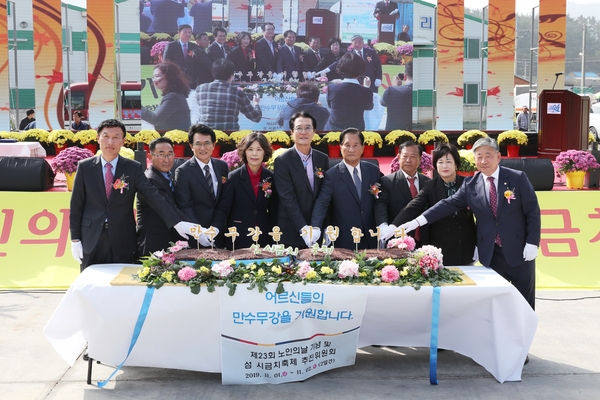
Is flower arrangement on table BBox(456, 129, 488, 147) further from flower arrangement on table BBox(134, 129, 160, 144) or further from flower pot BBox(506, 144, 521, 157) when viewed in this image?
flower arrangement on table BBox(134, 129, 160, 144)

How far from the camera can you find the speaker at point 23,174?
313 inches

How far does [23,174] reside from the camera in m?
8.09

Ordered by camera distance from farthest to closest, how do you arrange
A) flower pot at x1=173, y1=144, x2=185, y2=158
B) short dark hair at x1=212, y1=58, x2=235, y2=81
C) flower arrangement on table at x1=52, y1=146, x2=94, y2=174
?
short dark hair at x1=212, y1=58, x2=235, y2=81 → flower pot at x1=173, y1=144, x2=185, y2=158 → flower arrangement on table at x1=52, y1=146, x2=94, y2=174

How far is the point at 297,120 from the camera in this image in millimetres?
4512

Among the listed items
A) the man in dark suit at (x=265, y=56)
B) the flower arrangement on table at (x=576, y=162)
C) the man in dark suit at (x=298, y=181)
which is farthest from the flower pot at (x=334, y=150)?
the man in dark suit at (x=298, y=181)

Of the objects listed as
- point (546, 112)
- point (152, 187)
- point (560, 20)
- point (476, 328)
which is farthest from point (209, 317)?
point (560, 20)

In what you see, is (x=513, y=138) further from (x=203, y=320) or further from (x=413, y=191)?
(x=203, y=320)

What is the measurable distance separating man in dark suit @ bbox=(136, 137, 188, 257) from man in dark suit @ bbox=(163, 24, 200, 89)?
32.3 ft

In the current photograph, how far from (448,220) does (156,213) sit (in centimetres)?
184

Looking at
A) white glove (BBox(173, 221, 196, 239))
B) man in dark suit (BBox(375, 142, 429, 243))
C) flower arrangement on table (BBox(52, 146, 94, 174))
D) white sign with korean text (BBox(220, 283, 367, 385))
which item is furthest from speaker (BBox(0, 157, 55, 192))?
white sign with korean text (BBox(220, 283, 367, 385))

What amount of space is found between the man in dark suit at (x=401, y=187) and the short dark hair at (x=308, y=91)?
9945 mm

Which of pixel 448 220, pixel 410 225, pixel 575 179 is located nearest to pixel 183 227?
pixel 410 225

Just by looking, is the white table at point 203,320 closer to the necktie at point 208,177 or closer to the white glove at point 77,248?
the white glove at point 77,248

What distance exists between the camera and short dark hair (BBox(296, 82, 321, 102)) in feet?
47.3
